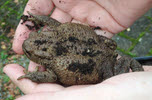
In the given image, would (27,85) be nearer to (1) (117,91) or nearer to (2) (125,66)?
(1) (117,91)

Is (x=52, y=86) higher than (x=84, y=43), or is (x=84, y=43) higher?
(x=84, y=43)

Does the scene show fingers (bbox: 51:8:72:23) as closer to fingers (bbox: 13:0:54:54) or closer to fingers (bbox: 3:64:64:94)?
fingers (bbox: 13:0:54:54)

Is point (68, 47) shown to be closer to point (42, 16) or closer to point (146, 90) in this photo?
point (42, 16)

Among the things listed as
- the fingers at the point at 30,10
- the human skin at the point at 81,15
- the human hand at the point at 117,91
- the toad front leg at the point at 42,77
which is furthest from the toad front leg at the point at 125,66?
the fingers at the point at 30,10

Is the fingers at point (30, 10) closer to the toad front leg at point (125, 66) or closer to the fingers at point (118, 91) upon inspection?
the fingers at point (118, 91)

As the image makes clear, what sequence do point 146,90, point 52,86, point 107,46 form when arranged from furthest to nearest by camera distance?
1. point 107,46
2. point 52,86
3. point 146,90

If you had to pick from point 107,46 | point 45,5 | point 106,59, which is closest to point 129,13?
point 107,46

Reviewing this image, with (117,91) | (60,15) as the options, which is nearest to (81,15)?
(60,15)
